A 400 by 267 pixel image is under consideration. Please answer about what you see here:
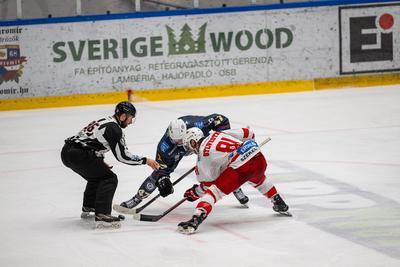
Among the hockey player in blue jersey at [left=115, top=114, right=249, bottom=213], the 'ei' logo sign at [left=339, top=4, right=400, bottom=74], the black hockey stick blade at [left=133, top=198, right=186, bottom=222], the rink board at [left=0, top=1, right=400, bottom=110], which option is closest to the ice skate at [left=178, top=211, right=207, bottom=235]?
the black hockey stick blade at [left=133, top=198, right=186, bottom=222]

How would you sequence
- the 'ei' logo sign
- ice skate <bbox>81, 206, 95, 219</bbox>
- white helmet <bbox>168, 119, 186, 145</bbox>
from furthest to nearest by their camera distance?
the 'ei' logo sign
ice skate <bbox>81, 206, 95, 219</bbox>
white helmet <bbox>168, 119, 186, 145</bbox>

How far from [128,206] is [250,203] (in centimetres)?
111

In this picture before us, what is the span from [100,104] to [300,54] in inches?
144

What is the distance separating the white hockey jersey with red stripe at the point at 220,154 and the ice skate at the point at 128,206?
2.58ft

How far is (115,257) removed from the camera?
6484 mm

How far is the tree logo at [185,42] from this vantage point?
16234mm

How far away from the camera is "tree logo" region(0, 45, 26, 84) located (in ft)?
51.0

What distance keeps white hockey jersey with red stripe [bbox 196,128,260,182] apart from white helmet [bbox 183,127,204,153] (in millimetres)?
51

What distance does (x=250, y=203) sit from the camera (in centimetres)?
831

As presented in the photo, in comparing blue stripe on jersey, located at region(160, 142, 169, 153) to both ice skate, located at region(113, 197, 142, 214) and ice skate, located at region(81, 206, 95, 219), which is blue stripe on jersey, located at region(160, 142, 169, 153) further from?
ice skate, located at region(81, 206, 95, 219)

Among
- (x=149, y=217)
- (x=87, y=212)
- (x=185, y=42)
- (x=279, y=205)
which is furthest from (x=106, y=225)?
(x=185, y=42)

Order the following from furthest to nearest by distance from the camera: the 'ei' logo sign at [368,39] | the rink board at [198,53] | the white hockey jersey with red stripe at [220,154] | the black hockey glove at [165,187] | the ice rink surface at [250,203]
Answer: the 'ei' logo sign at [368,39] → the rink board at [198,53] → the black hockey glove at [165,187] → the white hockey jersey with red stripe at [220,154] → the ice rink surface at [250,203]

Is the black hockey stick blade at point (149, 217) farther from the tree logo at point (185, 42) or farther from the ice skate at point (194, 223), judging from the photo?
the tree logo at point (185, 42)

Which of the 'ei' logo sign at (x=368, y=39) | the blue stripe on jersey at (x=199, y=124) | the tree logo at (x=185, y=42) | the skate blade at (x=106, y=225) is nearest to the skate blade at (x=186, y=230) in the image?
the skate blade at (x=106, y=225)
